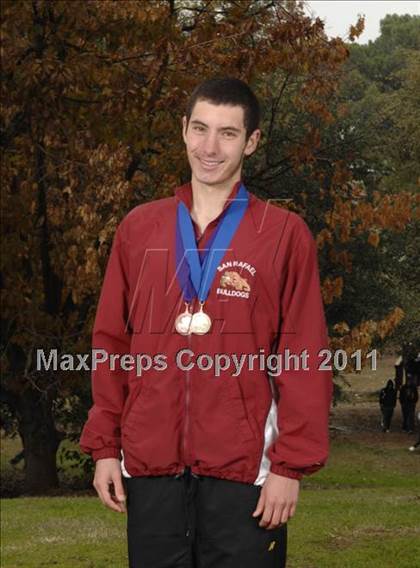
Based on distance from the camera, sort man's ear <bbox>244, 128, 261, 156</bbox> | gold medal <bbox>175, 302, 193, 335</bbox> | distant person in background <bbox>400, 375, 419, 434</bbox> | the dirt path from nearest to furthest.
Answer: gold medal <bbox>175, 302, 193, 335</bbox>
man's ear <bbox>244, 128, 261, 156</bbox>
the dirt path
distant person in background <bbox>400, 375, 419, 434</bbox>

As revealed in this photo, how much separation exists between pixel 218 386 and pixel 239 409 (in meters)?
0.11

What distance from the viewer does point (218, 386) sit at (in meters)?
3.62

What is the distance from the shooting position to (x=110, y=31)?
1672cm

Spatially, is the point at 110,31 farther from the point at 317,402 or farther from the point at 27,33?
the point at 317,402

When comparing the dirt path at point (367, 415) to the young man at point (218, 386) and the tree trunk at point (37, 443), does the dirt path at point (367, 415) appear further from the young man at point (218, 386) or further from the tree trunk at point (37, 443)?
the young man at point (218, 386)

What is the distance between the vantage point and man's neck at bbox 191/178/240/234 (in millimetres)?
3801

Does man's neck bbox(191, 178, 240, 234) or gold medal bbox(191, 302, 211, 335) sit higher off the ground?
man's neck bbox(191, 178, 240, 234)

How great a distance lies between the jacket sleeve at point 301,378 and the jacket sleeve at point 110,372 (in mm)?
598

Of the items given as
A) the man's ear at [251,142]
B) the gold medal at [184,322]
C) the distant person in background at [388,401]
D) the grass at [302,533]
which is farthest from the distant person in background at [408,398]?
the gold medal at [184,322]

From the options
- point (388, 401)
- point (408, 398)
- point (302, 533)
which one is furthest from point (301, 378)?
point (388, 401)

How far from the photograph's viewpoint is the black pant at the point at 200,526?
359 centimetres

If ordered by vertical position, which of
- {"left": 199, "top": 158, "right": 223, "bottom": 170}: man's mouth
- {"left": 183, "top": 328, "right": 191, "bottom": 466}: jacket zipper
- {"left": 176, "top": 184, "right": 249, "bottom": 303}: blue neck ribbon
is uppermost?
{"left": 199, "top": 158, "right": 223, "bottom": 170}: man's mouth

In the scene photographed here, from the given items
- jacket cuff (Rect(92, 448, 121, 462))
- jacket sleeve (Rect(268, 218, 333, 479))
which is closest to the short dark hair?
jacket sleeve (Rect(268, 218, 333, 479))

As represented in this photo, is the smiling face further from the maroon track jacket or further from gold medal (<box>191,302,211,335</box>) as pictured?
gold medal (<box>191,302,211,335</box>)
